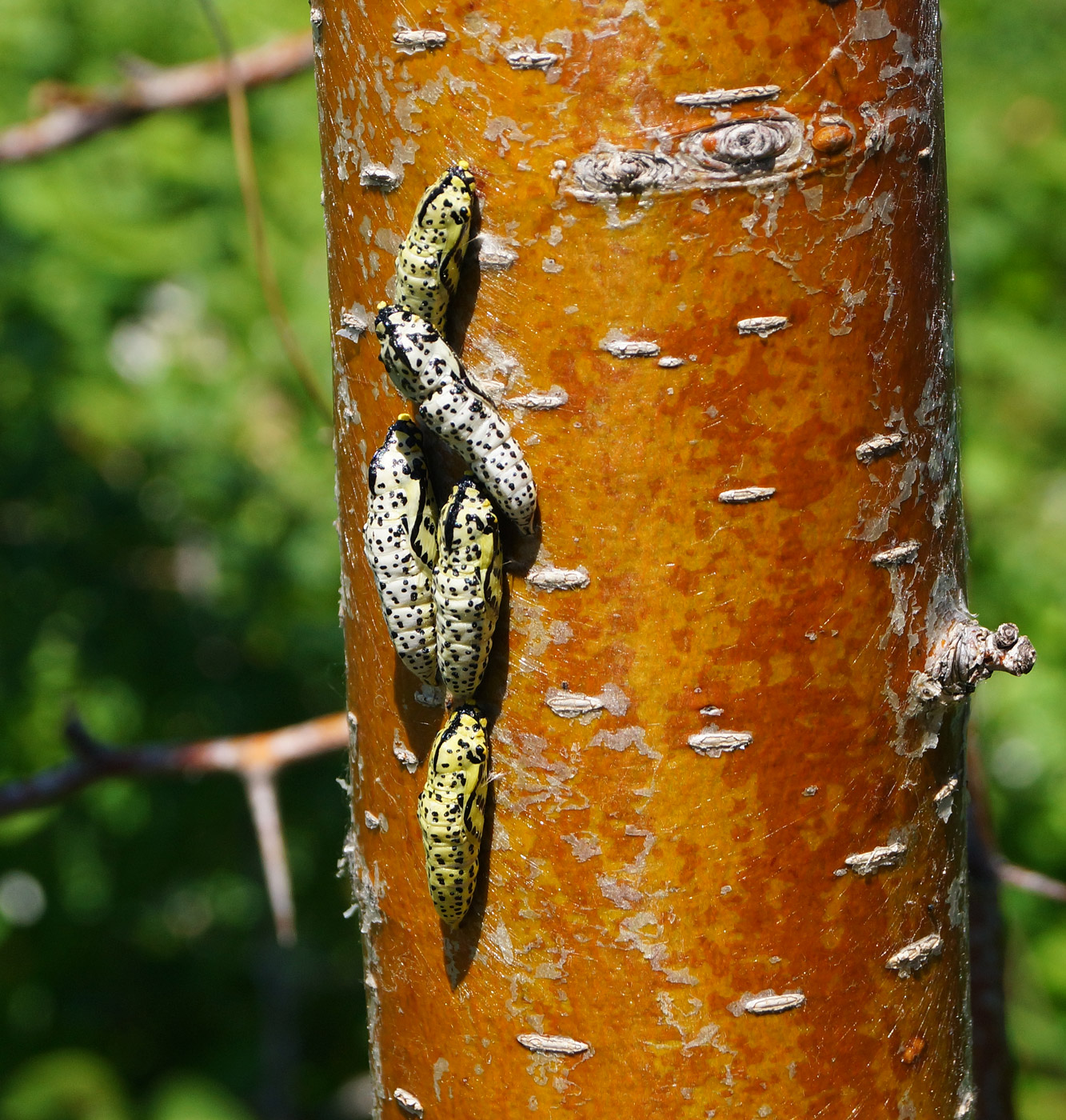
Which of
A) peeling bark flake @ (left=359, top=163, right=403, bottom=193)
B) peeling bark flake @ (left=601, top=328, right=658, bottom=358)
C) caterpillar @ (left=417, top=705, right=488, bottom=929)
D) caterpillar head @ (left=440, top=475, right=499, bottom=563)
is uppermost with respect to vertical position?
peeling bark flake @ (left=359, top=163, right=403, bottom=193)

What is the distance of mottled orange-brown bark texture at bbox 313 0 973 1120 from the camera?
99 centimetres

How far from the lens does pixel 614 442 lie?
1035 millimetres

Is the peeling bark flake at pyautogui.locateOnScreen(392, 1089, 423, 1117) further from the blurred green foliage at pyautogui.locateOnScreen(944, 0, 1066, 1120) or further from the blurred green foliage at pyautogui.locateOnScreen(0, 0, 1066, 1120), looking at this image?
→ the blurred green foliage at pyautogui.locateOnScreen(944, 0, 1066, 1120)

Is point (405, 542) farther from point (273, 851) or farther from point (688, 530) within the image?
point (273, 851)

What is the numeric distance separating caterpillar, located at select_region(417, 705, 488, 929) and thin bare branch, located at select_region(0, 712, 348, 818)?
1.08m

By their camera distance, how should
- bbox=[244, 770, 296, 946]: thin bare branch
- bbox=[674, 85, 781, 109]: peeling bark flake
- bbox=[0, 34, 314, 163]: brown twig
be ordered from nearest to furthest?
bbox=[674, 85, 781, 109]: peeling bark flake < bbox=[244, 770, 296, 946]: thin bare branch < bbox=[0, 34, 314, 163]: brown twig

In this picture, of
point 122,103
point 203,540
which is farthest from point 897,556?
point 203,540

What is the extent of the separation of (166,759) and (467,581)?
142 centimetres

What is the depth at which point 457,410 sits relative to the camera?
3.41 ft

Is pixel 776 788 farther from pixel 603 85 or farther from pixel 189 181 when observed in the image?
pixel 189 181

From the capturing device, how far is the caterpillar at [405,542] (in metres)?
1.12

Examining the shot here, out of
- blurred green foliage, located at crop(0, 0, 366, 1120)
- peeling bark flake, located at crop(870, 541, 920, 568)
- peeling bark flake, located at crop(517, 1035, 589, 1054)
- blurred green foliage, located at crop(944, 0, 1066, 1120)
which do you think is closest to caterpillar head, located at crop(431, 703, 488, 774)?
peeling bark flake, located at crop(517, 1035, 589, 1054)

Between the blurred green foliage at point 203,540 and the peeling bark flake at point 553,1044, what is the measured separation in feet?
8.97

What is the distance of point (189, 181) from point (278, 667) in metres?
1.79
